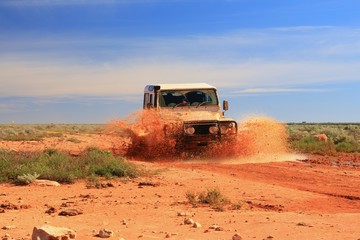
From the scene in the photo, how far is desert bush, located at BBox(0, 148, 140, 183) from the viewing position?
13117 mm

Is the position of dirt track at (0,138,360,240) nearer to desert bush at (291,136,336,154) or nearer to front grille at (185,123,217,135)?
front grille at (185,123,217,135)

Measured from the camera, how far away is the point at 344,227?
7.71 metres

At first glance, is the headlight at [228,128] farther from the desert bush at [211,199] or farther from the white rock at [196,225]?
the white rock at [196,225]

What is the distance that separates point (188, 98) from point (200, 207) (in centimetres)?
1002

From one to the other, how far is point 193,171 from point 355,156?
1031 centimetres

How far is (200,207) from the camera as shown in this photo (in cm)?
948

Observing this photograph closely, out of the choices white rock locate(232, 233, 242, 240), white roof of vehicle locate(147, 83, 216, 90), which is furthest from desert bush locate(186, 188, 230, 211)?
white roof of vehicle locate(147, 83, 216, 90)

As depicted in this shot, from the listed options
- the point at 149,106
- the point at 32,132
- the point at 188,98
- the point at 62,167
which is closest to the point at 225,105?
the point at 188,98

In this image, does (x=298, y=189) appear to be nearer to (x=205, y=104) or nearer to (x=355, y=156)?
(x=205, y=104)

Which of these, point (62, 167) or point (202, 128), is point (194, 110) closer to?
point (202, 128)

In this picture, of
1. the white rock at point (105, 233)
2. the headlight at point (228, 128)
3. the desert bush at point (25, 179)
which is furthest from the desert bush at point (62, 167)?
the white rock at point (105, 233)

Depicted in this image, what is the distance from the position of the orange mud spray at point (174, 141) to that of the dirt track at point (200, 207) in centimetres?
265

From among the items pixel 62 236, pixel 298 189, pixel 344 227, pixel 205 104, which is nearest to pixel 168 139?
pixel 205 104

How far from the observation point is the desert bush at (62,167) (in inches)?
516
